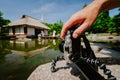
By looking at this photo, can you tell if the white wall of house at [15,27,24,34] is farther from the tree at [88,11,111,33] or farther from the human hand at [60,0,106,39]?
the human hand at [60,0,106,39]

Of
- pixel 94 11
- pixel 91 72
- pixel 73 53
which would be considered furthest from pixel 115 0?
pixel 91 72

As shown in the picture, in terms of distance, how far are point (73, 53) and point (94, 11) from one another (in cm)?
49

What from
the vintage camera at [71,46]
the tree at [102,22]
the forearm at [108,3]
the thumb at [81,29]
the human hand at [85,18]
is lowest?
the vintage camera at [71,46]

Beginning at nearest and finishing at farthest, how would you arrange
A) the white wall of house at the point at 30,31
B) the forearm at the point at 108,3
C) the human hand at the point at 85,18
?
1. the human hand at the point at 85,18
2. the forearm at the point at 108,3
3. the white wall of house at the point at 30,31

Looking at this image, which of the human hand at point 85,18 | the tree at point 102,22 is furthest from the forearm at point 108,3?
the tree at point 102,22

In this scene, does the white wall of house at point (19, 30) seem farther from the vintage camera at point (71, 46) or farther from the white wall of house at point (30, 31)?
the vintage camera at point (71, 46)

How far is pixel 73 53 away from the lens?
5.67 feet

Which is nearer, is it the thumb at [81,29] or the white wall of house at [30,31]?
the thumb at [81,29]

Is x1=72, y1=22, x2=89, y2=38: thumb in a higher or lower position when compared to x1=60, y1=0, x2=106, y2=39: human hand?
lower

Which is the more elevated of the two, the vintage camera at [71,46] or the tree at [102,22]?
the tree at [102,22]

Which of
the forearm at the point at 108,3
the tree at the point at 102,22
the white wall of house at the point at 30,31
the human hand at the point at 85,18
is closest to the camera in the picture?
the human hand at the point at 85,18

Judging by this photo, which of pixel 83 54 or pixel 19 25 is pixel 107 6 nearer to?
pixel 83 54

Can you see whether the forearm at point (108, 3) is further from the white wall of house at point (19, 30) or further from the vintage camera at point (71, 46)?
the white wall of house at point (19, 30)

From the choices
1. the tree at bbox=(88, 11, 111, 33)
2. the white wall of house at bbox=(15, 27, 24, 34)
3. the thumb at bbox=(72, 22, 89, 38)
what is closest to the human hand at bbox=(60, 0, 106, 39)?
the thumb at bbox=(72, 22, 89, 38)
